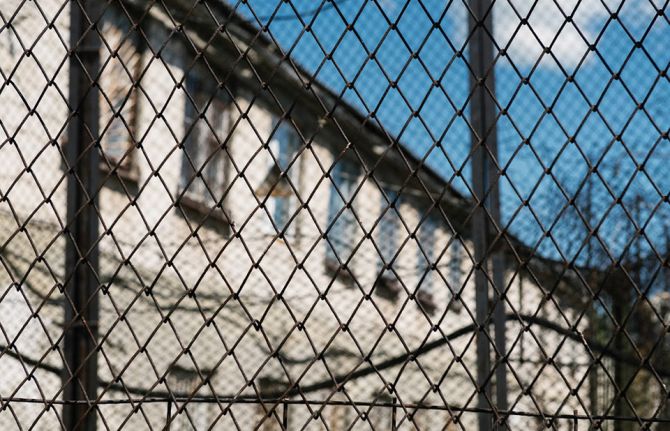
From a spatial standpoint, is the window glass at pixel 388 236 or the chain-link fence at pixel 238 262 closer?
the chain-link fence at pixel 238 262

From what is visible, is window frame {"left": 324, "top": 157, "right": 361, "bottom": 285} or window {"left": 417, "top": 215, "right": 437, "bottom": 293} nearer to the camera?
window {"left": 417, "top": 215, "right": 437, "bottom": 293}

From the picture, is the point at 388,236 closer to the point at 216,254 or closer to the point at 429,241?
the point at 429,241

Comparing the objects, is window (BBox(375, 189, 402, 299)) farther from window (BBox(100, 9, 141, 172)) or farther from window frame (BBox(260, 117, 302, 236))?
window (BBox(100, 9, 141, 172))

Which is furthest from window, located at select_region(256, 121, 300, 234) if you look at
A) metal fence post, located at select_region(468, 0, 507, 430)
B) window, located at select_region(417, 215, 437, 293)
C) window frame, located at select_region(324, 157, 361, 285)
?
metal fence post, located at select_region(468, 0, 507, 430)

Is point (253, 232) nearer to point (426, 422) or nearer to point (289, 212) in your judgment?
point (289, 212)

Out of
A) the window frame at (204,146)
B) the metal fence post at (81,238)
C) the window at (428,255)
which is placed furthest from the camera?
the window at (428,255)

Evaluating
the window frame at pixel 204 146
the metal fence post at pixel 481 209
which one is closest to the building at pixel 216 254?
the window frame at pixel 204 146

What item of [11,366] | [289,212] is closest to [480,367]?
[11,366]

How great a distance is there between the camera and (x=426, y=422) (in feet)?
25.9

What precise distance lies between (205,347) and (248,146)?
1464 millimetres

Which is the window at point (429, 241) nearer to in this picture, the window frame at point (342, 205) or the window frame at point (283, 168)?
the window frame at point (342, 205)

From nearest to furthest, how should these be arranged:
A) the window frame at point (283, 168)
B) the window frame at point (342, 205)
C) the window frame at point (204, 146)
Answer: the window frame at point (204, 146)
the window frame at point (283, 168)
the window frame at point (342, 205)

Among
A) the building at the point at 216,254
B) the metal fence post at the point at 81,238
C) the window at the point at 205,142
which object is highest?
the window at the point at 205,142

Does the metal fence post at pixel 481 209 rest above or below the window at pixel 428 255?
below
